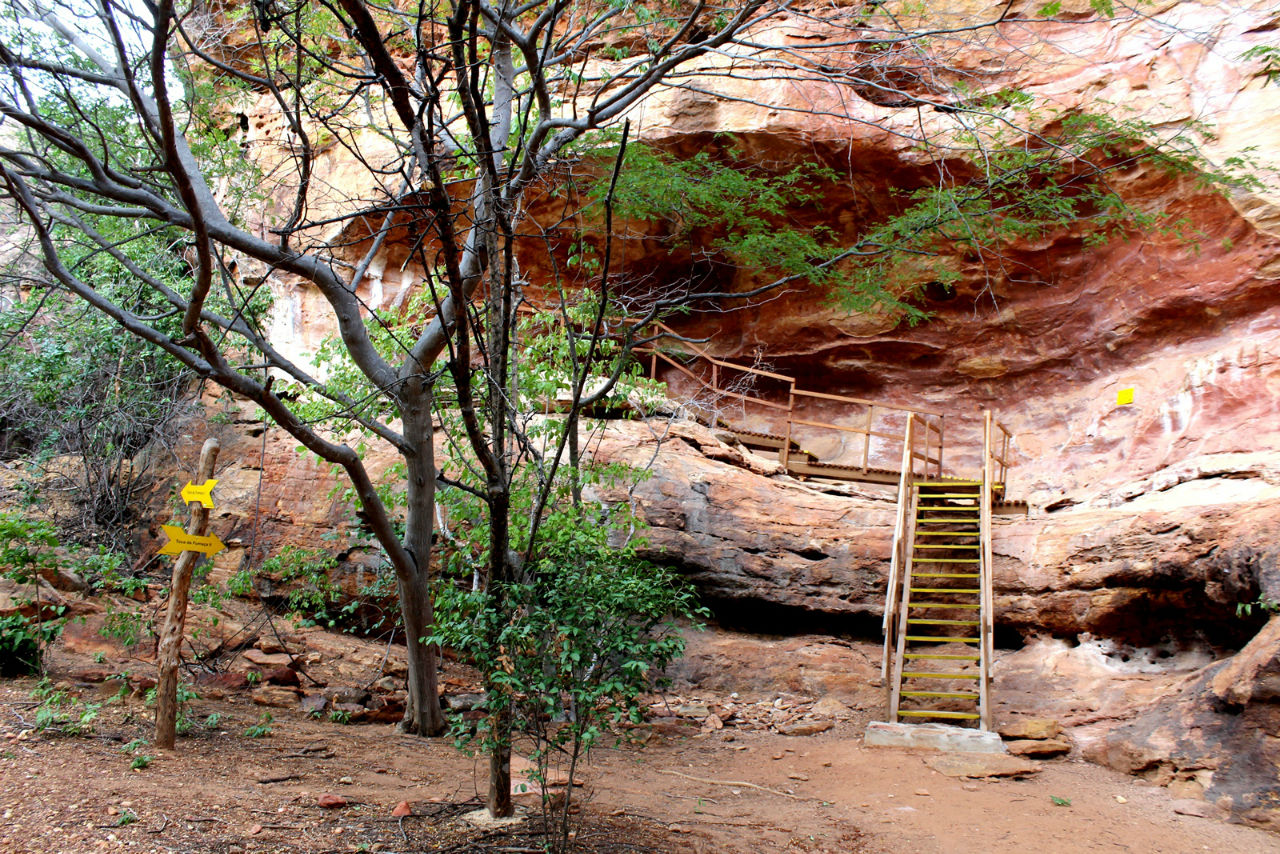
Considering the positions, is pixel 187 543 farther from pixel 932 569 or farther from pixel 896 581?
pixel 932 569

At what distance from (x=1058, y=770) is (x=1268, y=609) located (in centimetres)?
200

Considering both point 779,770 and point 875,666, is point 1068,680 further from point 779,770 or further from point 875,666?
point 779,770

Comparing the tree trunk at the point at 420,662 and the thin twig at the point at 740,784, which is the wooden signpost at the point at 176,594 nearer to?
the tree trunk at the point at 420,662

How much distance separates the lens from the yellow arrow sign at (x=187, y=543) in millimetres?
4574

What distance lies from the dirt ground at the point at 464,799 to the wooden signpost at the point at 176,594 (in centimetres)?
19

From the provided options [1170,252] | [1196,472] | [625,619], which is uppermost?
[1170,252]

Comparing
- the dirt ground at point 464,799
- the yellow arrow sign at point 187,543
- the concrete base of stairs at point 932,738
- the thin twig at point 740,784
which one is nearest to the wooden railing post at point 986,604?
the concrete base of stairs at point 932,738

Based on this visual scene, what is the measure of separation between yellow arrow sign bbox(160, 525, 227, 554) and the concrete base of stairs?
535cm

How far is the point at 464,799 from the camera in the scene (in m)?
4.79

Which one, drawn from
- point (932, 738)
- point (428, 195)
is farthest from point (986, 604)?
point (428, 195)

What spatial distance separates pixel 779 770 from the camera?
6465mm

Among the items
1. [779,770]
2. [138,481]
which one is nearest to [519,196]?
[779,770]

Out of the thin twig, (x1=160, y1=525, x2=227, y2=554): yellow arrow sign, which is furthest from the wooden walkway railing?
(x1=160, y1=525, x2=227, y2=554): yellow arrow sign

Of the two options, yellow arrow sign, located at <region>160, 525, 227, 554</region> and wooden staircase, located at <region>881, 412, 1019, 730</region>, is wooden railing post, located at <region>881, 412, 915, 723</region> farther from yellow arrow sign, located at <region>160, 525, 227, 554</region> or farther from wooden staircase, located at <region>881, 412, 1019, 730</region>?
yellow arrow sign, located at <region>160, 525, 227, 554</region>
